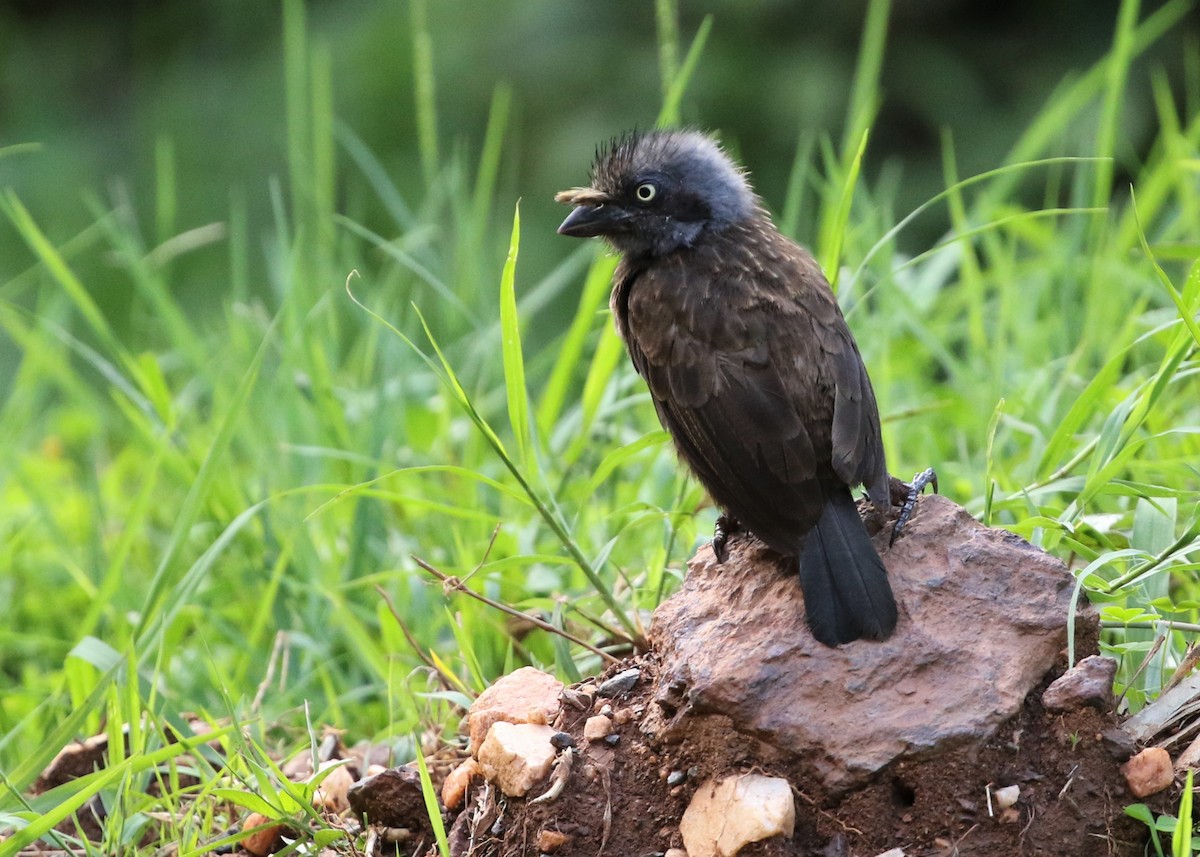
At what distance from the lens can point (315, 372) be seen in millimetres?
4199

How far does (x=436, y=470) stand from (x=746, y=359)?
956mm

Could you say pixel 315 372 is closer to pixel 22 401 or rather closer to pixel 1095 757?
pixel 22 401

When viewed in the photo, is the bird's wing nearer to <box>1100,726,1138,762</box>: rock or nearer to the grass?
the grass

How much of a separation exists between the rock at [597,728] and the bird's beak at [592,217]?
4.52 feet

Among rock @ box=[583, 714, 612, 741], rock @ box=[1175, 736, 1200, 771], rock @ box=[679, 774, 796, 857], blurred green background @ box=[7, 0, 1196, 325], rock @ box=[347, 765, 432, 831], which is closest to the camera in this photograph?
rock @ box=[679, 774, 796, 857]

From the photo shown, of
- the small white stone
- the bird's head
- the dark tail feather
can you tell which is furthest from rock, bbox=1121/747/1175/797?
the bird's head

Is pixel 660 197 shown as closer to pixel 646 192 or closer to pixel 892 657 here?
pixel 646 192

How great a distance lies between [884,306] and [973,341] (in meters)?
0.29

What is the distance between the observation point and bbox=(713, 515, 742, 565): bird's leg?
9.64 ft

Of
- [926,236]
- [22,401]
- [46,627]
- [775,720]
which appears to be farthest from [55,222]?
[775,720]

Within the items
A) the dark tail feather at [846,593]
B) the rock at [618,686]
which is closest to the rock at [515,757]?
the rock at [618,686]

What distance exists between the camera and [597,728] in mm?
2588

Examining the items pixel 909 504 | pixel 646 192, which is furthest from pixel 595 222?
pixel 909 504

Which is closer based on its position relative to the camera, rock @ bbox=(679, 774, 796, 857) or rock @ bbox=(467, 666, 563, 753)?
rock @ bbox=(679, 774, 796, 857)
